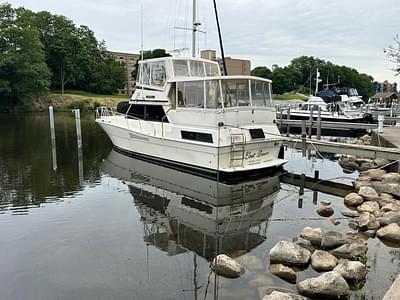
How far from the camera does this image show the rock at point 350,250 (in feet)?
20.4

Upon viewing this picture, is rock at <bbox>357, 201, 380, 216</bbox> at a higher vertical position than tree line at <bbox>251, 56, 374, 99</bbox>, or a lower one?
lower

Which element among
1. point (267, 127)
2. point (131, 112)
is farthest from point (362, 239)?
point (131, 112)

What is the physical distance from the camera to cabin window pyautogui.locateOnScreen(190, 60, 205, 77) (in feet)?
48.5

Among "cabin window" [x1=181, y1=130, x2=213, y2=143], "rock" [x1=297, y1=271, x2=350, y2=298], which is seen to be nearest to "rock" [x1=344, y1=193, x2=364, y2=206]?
"cabin window" [x1=181, y1=130, x2=213, y2=143]

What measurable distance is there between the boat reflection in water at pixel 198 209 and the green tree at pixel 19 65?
116 ft

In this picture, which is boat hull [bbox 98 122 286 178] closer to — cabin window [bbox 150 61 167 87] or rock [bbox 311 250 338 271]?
cabin window [bbox 150 61 167 87]

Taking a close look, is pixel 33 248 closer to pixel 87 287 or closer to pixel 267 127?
pixel 87 287

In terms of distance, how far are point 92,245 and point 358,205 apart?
20.9 feet

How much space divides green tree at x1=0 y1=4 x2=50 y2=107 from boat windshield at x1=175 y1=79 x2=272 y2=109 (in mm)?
36916

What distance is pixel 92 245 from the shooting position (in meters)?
7.09

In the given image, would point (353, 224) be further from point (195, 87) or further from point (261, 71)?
point (261, 71)

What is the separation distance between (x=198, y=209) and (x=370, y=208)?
4019mm

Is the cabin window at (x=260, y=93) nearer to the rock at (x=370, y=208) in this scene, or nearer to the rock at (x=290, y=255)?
the rock at (x=370, y=208)

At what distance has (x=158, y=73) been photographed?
48.4ft
